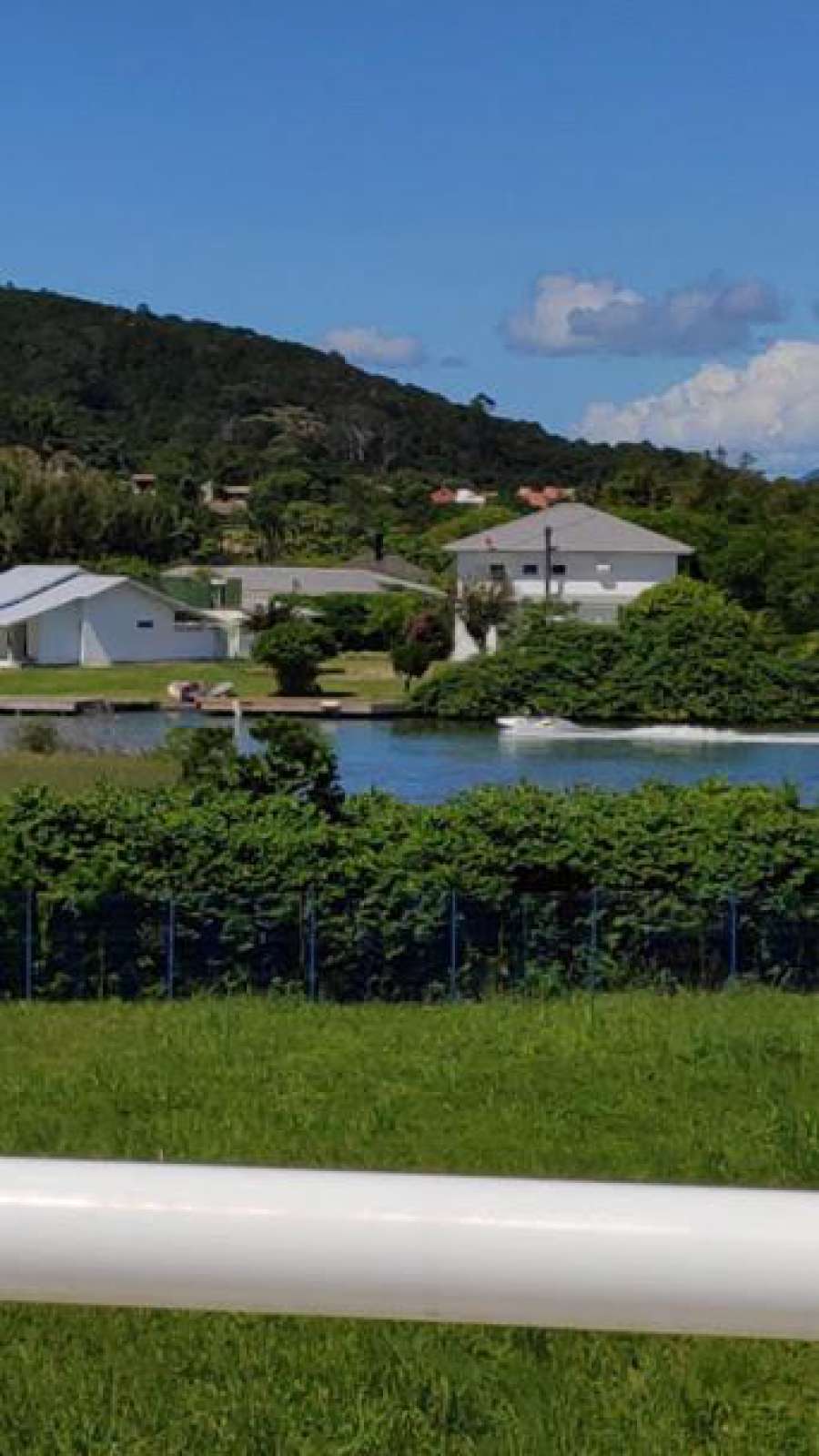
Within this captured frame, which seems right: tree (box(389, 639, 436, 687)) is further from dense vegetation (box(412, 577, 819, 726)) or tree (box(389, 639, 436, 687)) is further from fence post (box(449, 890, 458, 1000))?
fence post (box(449, 890, 458, 1000))

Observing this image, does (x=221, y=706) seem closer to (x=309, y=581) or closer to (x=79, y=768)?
(x=79, y=768)

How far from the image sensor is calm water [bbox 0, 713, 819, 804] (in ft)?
90.2

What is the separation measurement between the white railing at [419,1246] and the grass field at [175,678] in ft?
125

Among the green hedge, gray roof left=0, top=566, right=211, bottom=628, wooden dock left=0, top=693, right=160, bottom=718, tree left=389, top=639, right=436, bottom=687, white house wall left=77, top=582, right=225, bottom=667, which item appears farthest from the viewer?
white house wall left=77, top=582, right=225, bottom=667

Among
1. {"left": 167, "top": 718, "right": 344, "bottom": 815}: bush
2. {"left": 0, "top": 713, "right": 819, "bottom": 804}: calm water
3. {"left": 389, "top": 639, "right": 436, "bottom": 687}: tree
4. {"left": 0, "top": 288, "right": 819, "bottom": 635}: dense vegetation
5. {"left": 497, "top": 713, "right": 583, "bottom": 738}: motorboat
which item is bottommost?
{"left": 0, "top": 713, "right": 819, "bottom": 804}: calm water

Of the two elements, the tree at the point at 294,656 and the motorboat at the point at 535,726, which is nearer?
the motorboat at the point at 535,726

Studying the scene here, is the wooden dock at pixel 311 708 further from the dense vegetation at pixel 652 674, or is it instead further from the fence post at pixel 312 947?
the fence post at pixel 312 947

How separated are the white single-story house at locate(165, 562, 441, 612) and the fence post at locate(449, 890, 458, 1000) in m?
40.5

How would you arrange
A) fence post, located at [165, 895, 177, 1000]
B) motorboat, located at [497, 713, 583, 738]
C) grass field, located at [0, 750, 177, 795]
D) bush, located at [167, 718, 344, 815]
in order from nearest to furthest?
fence post, located at [165, 895, 177, 1000], bush, located at [167, 718, 344, 815], grass field, located at [0, 750, 177, 795], motorboat, located at [497, 713, 583, 738]

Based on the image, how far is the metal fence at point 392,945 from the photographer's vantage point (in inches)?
449

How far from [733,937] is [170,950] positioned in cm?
313

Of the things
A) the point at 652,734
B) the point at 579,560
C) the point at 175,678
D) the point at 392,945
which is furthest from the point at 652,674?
the point at 392,945

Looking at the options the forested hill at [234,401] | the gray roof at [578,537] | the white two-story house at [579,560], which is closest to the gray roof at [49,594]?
the white two-story house at [579,560]

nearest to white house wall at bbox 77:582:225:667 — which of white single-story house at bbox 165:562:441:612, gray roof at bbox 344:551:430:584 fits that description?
white single-story house at bbox 165:562:441:612
